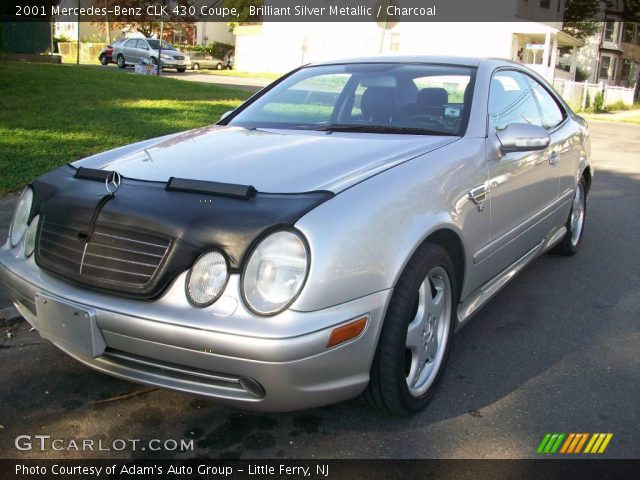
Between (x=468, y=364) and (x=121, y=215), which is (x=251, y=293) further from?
(x=468, y=364)

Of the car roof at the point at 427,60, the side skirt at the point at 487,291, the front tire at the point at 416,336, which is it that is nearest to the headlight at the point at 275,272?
the front tire at the point at 416,336

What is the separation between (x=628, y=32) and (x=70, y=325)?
157 ft

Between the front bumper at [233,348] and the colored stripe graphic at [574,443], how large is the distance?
86 centimetres

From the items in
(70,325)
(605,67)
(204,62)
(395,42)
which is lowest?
(70,325)

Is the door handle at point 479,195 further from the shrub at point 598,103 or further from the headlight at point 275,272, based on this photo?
the shrub at point 598,103

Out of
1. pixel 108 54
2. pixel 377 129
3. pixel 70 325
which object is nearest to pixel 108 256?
pixel 70 325

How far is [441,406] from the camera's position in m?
3.00

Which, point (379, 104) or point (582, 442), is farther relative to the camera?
A: point (379, 104)

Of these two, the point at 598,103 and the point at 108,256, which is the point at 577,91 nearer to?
the point at 598,103

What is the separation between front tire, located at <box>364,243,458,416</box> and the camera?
2.56m

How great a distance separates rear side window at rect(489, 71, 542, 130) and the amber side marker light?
5.79 ft

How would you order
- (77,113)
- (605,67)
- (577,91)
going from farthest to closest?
1. (605,67)
2. (577,91)
3. (77,113)

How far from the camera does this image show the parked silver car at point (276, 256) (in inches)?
90.3

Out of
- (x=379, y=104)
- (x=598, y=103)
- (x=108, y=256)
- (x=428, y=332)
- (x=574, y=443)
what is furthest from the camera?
(x=598, y=103)
